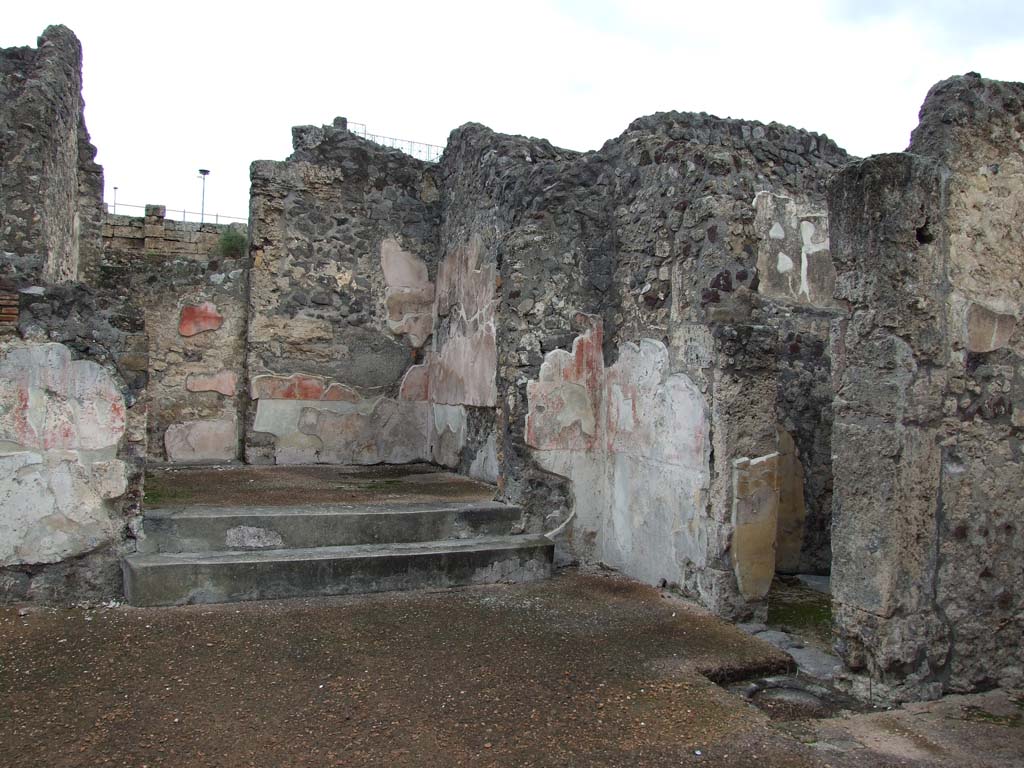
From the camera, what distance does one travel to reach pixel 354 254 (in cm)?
878

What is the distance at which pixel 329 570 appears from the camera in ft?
14.9

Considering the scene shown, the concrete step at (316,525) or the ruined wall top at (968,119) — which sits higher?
the ruined wall top at (968,119)

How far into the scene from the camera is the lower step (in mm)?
4250

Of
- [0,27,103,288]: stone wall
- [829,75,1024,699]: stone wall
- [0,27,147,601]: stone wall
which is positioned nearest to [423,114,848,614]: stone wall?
[829,75,1024,699]: stone wall

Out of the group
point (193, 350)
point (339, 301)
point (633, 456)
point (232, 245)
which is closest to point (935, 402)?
point (633, 456)

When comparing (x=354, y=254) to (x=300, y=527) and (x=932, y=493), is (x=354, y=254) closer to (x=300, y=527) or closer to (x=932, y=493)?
(x=300, y=527)

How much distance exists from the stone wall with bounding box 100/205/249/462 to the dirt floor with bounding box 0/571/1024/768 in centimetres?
418

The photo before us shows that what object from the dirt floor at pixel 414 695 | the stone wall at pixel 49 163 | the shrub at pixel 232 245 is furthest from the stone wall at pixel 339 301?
the dirt floor at pixel 414 695

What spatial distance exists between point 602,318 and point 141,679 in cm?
346

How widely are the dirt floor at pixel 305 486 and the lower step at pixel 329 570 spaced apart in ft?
2.98

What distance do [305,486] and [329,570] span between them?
2.41 metres

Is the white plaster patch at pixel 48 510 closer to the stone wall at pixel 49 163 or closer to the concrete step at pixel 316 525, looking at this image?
the concrete step at pixel 316 525

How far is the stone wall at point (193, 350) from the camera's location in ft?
26.6

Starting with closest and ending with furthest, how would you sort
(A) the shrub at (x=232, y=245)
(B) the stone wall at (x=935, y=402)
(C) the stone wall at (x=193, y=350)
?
(B) the stone wall at (x=935, y=402) < (C) the stone wall at (x=193, y=350) < (A) the shrub at (x=232, y=245)
